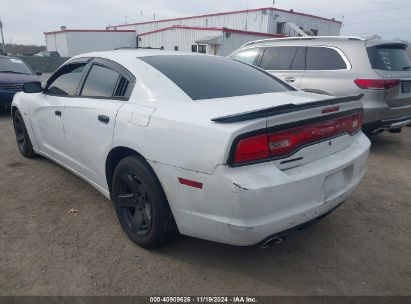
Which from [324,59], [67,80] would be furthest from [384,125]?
[67,80]

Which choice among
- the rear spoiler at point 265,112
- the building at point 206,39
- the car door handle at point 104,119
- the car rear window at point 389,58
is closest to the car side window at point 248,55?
the car rear window at point 389,58

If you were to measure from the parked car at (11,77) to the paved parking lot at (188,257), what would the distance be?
18.0ft

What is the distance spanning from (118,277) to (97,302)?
0.25 metres

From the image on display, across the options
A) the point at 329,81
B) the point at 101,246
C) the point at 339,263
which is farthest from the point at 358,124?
the point at 329,81

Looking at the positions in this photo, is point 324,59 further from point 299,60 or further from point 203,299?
point 203,299

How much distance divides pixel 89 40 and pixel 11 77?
3311cm

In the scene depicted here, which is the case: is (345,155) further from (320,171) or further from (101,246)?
(101,246)

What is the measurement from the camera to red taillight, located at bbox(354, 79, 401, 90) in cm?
493

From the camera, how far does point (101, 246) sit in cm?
278

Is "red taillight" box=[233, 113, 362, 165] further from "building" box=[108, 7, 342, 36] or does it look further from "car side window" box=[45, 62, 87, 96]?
"building" box=[108, 7, 342, 36]

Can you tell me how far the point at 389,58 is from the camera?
529cm

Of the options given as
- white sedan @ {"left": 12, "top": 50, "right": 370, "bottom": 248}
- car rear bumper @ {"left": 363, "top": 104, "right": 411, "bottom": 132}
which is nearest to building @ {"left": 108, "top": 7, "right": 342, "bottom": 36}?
car rear bumper @ {"left": 363, "top": 104, "right": 411, "bottom": 132}

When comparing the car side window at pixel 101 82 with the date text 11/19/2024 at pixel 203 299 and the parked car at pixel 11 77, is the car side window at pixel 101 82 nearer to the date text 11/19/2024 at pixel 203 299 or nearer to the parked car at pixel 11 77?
the date text 11/19/2024 at pixel 203 299

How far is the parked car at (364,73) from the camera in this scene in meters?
5.01
